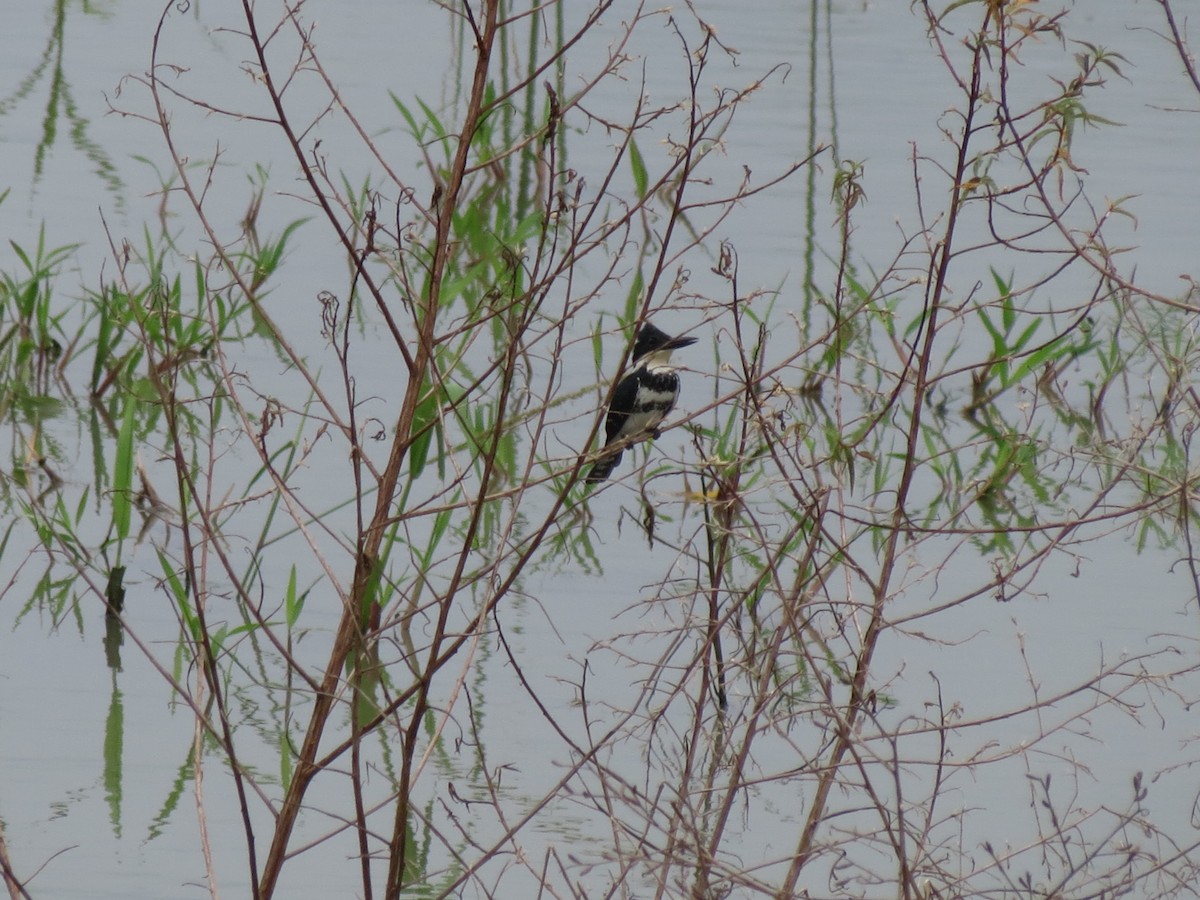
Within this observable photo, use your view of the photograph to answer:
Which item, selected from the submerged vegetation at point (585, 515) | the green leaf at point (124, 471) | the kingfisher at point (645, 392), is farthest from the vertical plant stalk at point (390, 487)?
the kingfisher at point (645, 392)

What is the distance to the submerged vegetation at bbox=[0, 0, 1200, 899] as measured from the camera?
2414 mm

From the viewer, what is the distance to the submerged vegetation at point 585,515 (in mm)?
2414

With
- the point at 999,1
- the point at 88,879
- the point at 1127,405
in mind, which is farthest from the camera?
the point at 1127,405

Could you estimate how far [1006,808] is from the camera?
3.57 metres

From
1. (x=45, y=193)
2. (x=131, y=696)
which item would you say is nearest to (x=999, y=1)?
(x=131, y=696)

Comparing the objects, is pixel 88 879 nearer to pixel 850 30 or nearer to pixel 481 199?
pixel 481 199

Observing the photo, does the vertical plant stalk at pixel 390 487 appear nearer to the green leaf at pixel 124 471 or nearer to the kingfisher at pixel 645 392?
the green leaf at pixel 124 471

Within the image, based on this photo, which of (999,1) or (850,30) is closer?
(999,1)

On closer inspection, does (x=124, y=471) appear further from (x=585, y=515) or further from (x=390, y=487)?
(x=390, y=487)

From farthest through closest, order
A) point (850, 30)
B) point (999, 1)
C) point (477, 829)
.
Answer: point (850, 30) < point (477, 829) < point (999, 1)

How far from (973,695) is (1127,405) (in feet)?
6.83

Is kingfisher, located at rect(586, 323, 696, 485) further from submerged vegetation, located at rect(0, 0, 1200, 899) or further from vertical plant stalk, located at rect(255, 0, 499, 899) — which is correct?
vertical plant stalk, located at rect(255, 0, 499, 899)

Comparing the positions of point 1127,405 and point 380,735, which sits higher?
point 1127,405

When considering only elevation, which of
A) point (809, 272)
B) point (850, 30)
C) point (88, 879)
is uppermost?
point (850, 30)
